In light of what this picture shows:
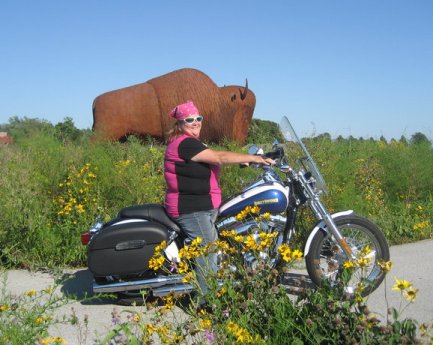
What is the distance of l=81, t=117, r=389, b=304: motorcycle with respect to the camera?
3.98 meters

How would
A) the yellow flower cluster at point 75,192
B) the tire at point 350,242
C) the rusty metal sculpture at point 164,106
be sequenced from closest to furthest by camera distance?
1. the tire at point 350,242
2. the yellow flower cluster at point 75,192
3. the rusty metal sculpture at point 164,106

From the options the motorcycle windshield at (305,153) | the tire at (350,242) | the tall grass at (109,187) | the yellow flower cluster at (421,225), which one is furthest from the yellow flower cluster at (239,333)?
the yellow flower cluster at (421,225)

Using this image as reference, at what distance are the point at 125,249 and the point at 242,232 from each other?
0.90 metres

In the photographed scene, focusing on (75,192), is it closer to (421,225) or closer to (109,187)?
(109,187)

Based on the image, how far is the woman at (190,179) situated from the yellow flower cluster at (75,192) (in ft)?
6.88

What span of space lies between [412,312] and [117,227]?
7.58 ft

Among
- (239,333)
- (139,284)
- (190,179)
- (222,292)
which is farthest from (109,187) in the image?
(239,333)

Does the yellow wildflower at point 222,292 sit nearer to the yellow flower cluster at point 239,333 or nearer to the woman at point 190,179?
the yellow flower cluster at point 239,333

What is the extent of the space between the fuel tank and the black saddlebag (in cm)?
54

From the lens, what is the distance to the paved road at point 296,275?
147 inches

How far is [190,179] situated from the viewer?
3902 millimetres

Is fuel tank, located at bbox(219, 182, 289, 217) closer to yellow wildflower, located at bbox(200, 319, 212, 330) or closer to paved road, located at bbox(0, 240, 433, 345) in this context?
paved road, located at bbox(0, 240, 433, 345)

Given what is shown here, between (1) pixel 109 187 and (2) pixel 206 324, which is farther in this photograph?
(1) pixel 109 187

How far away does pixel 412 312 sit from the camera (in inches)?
155
